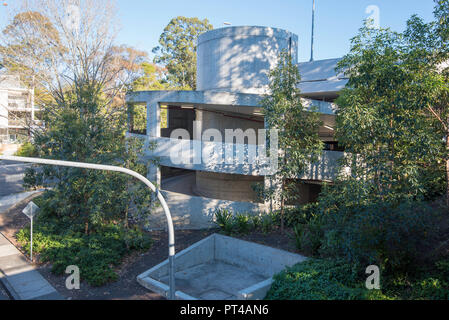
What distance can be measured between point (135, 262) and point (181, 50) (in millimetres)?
32691

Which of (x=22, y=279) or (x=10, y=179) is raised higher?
(x=10, y=179)

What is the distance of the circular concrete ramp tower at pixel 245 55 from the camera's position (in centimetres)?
1853

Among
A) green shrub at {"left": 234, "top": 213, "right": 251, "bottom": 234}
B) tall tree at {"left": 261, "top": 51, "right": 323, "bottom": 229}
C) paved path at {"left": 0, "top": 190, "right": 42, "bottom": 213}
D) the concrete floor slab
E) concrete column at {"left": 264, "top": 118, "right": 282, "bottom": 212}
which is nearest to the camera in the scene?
the concrete floor slab

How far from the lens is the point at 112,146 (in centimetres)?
1458

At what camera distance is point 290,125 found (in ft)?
44.3

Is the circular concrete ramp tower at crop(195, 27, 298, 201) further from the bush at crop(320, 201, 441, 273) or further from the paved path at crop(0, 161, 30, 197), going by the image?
the paved path at crop(0, 161, 30, 197)

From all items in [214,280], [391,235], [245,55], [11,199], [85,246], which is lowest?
[214,280]

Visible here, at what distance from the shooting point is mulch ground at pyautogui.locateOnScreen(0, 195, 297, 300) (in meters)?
10.7

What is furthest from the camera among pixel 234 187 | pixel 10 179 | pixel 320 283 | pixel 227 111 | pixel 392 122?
pixel 10 179

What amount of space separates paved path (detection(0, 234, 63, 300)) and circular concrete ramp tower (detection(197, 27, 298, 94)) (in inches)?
481

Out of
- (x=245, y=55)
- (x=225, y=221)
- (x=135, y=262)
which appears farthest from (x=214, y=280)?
(x=245, y=55)

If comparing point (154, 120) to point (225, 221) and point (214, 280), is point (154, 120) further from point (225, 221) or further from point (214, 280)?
point (214, 280)

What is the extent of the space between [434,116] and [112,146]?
1189 centimetres

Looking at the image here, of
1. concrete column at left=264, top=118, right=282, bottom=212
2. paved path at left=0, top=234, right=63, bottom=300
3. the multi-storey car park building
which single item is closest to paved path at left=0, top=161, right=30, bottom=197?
paved path at left=0, top=234, right=63, bottom=300
